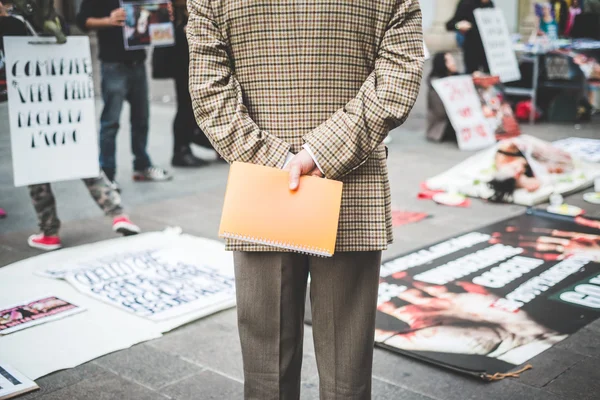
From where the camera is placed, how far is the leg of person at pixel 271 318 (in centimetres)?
217

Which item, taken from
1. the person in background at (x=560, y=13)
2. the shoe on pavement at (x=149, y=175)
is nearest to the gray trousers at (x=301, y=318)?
the shoe on pavement at (x=149, y=175)

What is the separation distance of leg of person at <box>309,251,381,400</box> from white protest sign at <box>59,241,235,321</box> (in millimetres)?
1671

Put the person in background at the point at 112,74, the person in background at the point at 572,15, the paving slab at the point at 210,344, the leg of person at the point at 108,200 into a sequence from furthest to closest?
1. the person in background at the point at 572,15
2. the person in background at the point at 112,74
3. the leg of person at the point at 108,200
4. the paving slab at the point at 210,344

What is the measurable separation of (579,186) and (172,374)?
171 inches

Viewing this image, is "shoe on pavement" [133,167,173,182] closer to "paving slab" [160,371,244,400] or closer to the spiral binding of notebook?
"paving slab" [160,371,244,400]

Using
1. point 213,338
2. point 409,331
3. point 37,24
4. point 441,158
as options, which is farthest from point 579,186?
point 37,24

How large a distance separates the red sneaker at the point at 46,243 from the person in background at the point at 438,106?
496 cm

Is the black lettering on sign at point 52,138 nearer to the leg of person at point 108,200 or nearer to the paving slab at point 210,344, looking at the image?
the leg of person at point 108,200

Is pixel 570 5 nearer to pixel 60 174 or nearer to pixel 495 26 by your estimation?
pixel 495 26

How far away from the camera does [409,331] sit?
354cm

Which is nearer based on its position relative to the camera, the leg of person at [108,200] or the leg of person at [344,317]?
the leg of person at [344,317]

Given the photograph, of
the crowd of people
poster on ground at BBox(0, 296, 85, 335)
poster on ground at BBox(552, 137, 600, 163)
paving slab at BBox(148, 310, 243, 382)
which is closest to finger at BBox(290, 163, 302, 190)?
paving slab at BBox(148, 310, 243, 382)

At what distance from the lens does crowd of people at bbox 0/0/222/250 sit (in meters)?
4.84

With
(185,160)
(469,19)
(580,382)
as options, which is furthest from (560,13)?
(580,382)
